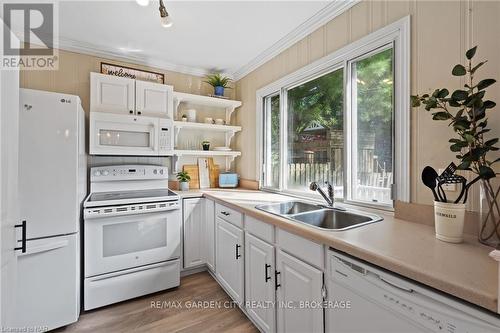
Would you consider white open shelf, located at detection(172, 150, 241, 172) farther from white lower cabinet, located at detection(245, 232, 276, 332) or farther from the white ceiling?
white lower cabinet, located at detection(245, 232, 276, 332)

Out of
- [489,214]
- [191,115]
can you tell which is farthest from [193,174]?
[489,214]

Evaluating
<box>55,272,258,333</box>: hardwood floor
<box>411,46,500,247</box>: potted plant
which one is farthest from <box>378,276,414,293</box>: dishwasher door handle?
<box>55,272,258,333</box>: hardwood floor

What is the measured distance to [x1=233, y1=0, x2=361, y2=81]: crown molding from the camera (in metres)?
1.79

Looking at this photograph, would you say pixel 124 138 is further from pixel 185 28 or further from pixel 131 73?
pixel 185 28

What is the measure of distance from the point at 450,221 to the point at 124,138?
2.66 meters

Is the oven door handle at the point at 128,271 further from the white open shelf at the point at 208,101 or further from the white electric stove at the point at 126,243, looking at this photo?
the white open shelf at the point at 208,101

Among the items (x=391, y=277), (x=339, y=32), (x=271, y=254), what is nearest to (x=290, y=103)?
(x=339, y=32)

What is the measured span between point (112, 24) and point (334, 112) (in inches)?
84.1

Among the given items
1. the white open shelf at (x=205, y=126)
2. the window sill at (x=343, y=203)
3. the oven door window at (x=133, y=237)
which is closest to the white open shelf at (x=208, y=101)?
the white open shelf at (x=205, y=126)

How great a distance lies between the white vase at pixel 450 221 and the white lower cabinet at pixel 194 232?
6.80 feet

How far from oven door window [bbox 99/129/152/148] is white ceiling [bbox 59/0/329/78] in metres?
0.94

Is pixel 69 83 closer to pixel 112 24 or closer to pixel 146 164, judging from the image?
pixel 112 24

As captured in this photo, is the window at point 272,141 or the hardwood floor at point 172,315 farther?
the window at point 272,141

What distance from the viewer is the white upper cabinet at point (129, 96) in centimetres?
235
